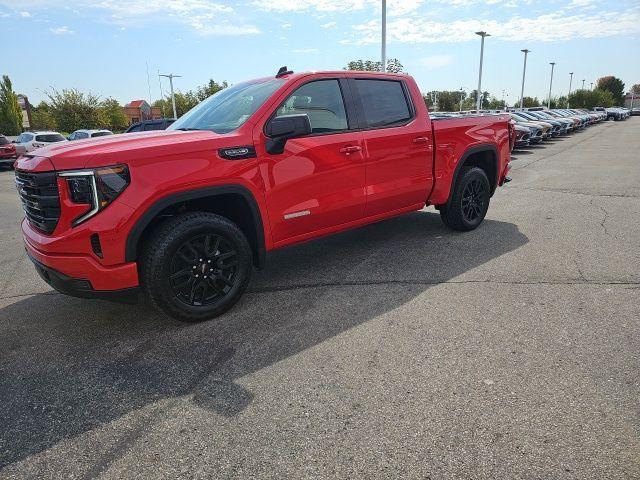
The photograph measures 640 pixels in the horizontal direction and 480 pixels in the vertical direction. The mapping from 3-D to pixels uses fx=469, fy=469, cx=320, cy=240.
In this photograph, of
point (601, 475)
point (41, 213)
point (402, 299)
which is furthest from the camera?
point (402, 299)

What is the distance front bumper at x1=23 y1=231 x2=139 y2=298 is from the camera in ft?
10.3

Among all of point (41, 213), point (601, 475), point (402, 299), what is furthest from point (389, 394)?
point (41, 213)

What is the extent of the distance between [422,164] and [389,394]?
9.98ft

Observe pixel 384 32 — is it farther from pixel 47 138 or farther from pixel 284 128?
pixel 284 128

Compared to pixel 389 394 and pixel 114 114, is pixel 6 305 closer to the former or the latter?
pixel 389 394

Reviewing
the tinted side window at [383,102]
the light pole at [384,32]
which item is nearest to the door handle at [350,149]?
the tinted side window at [383,102]

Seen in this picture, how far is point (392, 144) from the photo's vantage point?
15.3 ft

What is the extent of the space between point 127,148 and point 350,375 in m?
2.11

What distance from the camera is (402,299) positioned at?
3996 millimetres

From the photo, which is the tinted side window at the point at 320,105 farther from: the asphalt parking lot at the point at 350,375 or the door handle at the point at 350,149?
the asphalt parking lot at the point at 350,375

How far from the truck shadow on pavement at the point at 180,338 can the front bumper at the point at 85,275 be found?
17.8 inches

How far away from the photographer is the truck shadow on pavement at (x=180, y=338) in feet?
8.75

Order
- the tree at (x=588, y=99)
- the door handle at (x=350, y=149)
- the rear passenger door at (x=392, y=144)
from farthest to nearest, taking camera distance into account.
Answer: the tree at (x=588, y=99), the rear passenger door at (x=392, y=144), the door handle at (x=350, y=149)

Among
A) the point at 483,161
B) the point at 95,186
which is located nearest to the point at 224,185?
the point at 95,186
